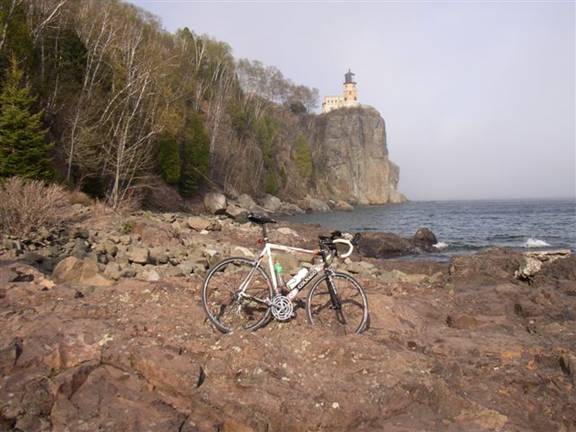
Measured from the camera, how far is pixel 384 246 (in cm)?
2216

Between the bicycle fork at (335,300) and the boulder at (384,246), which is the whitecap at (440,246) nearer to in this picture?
the boulder at (384,246)

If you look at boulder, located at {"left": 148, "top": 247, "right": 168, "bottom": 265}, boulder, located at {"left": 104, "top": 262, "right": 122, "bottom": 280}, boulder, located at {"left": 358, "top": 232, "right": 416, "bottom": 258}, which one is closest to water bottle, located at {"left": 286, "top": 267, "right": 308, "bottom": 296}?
boulder, located at {"left": 104, "top": 262, "right": 122, "bottom": 280}

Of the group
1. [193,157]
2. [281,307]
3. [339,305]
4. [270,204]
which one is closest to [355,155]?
[270,204]

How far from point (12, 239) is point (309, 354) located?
7.52 meters

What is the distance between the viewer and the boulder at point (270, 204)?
2264 inches

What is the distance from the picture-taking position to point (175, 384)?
4.04 m

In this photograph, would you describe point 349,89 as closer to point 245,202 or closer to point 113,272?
point 245,202

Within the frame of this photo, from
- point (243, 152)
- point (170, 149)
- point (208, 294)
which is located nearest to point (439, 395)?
point (208, 294)

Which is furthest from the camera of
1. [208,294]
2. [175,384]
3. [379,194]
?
[379,194]

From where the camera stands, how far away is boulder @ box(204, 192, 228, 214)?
40.8 m


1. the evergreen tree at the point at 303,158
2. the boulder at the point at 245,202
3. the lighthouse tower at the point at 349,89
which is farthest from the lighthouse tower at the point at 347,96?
the boulder at the point at 245,202

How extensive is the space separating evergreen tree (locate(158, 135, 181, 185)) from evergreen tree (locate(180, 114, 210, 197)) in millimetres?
2795

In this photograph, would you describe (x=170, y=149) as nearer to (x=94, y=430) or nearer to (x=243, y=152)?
(x=243, y=152)

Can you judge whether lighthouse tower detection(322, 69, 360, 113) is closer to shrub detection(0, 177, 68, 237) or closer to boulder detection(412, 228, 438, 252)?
boulder detection(412, 228, 438, 252)
